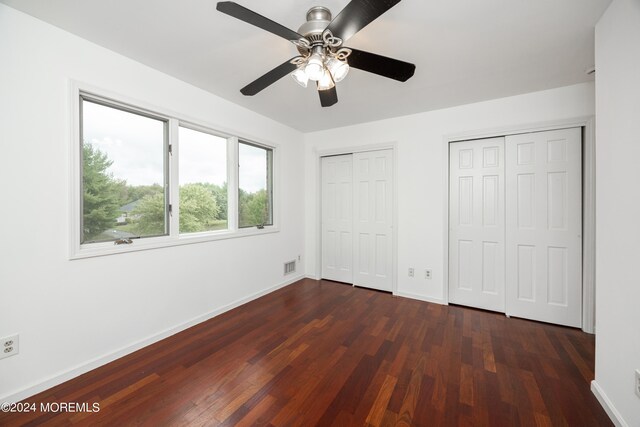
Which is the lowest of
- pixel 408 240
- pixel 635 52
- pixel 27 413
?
pixel 27 413

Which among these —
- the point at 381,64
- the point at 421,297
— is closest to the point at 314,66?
the point at 381,64

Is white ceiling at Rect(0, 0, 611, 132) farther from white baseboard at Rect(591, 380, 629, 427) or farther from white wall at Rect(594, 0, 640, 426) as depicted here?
white baseboard at Rect(591, 380, 629, 427)

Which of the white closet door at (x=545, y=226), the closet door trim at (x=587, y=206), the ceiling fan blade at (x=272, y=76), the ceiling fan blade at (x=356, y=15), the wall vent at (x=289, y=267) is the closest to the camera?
the ceiling fan blade at (x=356, y=15)

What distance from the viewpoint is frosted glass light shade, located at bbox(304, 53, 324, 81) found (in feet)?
4.82

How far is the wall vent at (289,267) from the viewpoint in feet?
12.9

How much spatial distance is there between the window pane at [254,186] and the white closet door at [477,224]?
2.57 meters

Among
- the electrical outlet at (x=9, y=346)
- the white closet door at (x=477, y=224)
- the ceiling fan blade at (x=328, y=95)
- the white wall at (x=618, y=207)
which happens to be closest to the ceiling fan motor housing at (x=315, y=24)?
the ceiling fan blade at (x=328, y=95)

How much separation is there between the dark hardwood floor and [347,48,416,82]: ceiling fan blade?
2139 millimetres

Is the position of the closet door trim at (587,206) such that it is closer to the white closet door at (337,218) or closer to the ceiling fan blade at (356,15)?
the white closet door at (337,218)

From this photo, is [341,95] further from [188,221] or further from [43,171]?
[43,171]

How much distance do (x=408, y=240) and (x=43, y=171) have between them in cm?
368

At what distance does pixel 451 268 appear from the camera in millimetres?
3201

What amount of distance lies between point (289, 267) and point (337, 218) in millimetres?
1126

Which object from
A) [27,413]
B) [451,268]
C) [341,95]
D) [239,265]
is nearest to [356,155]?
[341,95]
